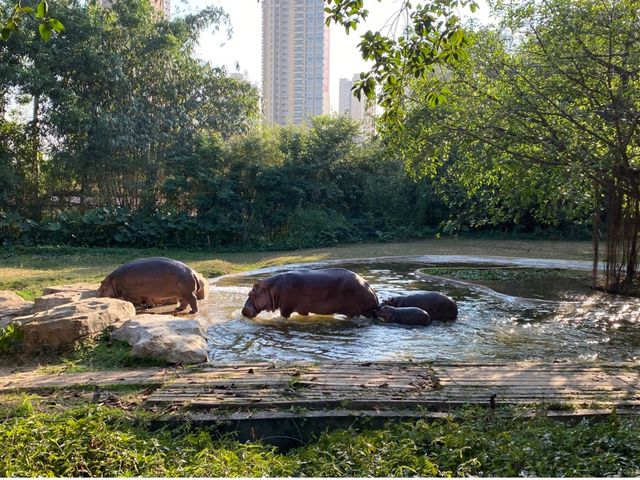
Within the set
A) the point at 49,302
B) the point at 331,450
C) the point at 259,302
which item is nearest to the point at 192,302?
the point at 259,302

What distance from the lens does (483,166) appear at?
33.3 feet

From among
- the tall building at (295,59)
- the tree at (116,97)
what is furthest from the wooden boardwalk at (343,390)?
the tall building at (295,59)

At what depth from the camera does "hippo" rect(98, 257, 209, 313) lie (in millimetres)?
8758

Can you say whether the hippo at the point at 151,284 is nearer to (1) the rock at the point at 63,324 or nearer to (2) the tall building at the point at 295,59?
(1) the rock at the point at 63,324

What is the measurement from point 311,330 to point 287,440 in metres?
3.98

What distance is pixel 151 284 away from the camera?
29.0 ft

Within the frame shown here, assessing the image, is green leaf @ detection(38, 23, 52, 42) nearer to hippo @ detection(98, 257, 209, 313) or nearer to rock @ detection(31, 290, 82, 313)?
rock @ detection(31, 290, 82, 313)

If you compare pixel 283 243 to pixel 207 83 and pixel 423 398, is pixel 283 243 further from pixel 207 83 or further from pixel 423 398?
pixel 423 398

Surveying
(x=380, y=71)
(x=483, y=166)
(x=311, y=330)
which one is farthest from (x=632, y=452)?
(x=483, y=166)

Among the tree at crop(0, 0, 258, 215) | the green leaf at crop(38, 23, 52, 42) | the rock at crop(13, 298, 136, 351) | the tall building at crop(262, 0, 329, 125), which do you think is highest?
the tall building at crop(262, 0, 329, 125)

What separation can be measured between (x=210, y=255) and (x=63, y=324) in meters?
12.2

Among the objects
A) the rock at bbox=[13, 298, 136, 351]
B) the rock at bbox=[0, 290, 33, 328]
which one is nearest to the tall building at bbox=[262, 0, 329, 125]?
the rock at bbox=[0, 290, 33, 328]

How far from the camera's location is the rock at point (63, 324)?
6.04 meters

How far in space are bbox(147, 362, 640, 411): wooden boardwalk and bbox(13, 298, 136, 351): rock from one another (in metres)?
1.69
